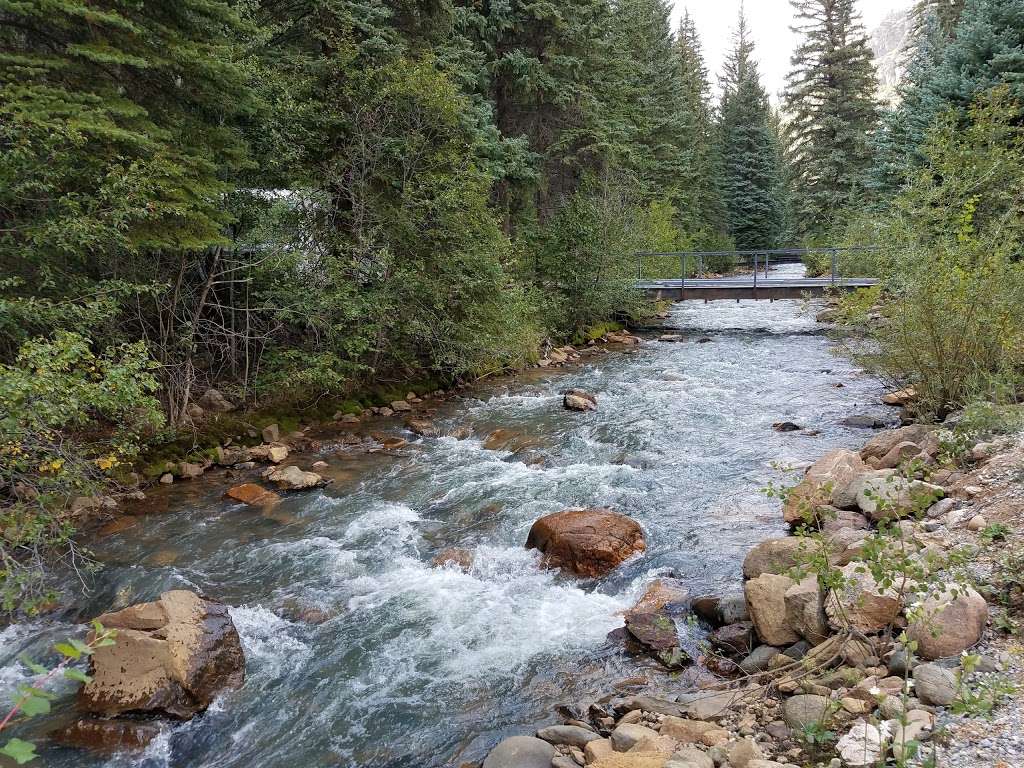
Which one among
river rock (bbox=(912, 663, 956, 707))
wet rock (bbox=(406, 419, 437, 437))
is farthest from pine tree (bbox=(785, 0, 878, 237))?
river rock (bbox=(912, 663, 956, 707))

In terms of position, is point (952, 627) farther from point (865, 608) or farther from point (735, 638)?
point (735, 638)

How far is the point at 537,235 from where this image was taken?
20.1 m

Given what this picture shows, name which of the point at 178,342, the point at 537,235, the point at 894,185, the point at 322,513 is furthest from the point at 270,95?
the point at 894,185

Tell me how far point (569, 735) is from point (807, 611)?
6.15ft

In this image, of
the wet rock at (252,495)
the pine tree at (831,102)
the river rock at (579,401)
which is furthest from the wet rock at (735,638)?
the pine tree at (831,102)

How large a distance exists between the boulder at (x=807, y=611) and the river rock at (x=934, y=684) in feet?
2.92

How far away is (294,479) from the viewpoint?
9000mm

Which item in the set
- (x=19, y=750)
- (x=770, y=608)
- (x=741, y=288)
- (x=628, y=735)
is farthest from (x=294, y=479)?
(x=741, y=288)

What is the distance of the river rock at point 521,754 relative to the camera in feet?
12.9

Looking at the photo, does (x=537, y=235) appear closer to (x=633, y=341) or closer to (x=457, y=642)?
(x=633, y=341)

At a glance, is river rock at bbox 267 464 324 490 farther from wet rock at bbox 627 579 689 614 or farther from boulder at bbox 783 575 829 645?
boulder at bbox 783 575 829 645

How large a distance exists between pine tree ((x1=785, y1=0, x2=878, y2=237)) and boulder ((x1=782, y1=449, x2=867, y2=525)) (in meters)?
28.6

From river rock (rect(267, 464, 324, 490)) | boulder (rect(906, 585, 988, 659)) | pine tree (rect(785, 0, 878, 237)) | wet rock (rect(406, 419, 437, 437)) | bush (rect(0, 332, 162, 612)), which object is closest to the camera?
boulder (rect(906, 585, 988, 659))

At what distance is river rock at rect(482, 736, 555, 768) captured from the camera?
12.9ft
